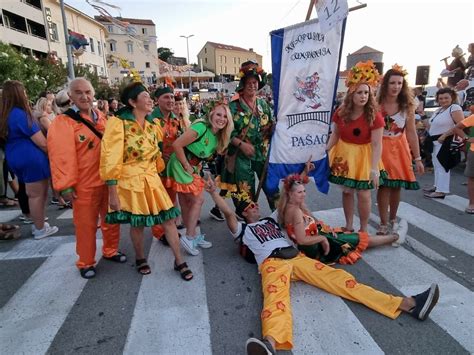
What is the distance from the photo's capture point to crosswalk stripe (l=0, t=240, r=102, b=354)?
7.52ft

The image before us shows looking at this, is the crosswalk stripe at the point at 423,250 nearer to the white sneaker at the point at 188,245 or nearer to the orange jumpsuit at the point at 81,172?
the white sneaker at the point at 188,245

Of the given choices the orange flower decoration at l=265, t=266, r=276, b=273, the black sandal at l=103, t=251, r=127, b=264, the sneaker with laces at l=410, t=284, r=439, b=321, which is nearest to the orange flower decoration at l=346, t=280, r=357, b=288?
the sneaker with laces at l=410, t=284, r=439, b=321

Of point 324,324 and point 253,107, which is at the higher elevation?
point 253,107

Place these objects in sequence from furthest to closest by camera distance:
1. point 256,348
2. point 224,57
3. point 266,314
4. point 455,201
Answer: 1. point 224,57
2. point 455,201
3. point 266,314
4. point 256,348

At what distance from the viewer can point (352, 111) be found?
3.47 m

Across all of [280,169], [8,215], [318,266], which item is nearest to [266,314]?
[318,266]

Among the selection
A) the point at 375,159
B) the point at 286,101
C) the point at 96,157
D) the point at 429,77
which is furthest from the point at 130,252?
the point at 429,77

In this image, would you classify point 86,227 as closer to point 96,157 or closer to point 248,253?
point 96,157

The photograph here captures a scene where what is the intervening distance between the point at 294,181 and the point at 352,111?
1053 mm

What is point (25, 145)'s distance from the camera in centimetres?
382

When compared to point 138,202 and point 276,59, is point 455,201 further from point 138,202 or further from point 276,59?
point 138,202

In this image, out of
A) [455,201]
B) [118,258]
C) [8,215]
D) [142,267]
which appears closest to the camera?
[142,267]

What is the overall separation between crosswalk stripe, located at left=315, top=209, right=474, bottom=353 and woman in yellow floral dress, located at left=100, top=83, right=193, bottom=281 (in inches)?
86.0

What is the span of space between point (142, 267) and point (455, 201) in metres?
5.08
